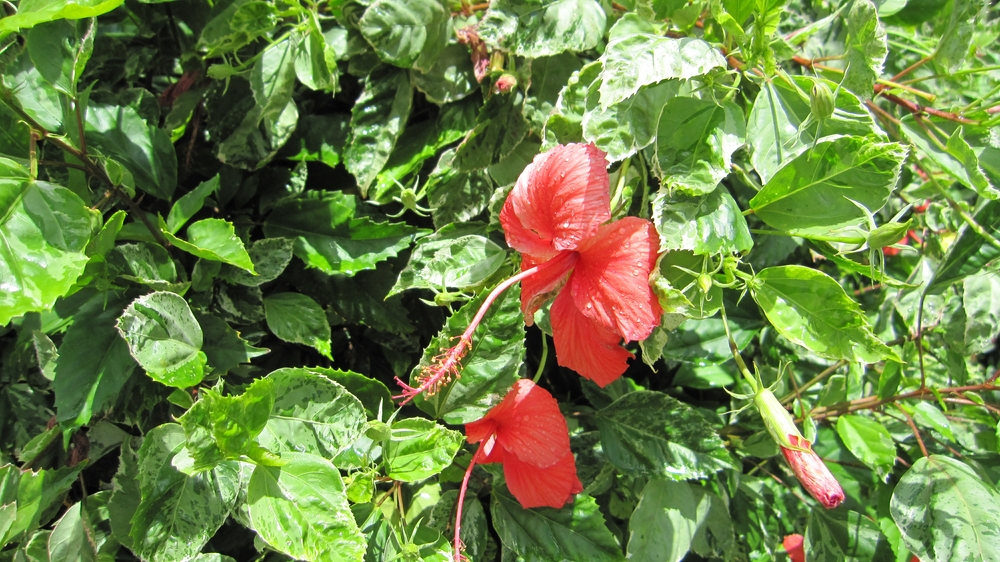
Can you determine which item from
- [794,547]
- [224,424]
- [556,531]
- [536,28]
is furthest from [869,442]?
[224,424]

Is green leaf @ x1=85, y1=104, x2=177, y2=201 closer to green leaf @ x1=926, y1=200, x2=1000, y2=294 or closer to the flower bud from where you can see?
the flower bud

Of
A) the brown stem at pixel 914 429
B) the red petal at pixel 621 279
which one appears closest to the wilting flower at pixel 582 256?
the red petal at pixel 621 279

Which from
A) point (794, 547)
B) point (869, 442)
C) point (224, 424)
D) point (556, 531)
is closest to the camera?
point (224, 424)

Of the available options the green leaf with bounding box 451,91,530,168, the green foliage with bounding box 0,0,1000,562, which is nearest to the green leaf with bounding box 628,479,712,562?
the green foliage with bounding box 0,0,1000,562

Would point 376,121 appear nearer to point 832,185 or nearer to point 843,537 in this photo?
point 832,185

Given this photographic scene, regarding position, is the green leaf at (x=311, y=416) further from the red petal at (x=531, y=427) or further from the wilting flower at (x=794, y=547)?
the wilting flower at (x=794, y=547)

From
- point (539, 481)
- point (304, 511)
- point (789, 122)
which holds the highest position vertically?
point (789, 122)
